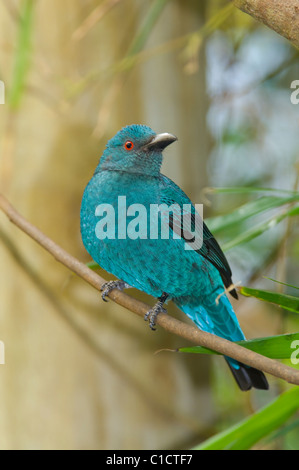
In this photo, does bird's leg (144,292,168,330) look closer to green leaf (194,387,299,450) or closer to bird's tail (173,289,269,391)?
bird's tail (173,289,269,391)

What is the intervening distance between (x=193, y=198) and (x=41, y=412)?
1.35 metres

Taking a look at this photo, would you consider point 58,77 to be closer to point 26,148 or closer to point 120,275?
point 26,148

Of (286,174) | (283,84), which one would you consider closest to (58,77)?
(286,174)

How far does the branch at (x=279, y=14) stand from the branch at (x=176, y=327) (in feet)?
2.48

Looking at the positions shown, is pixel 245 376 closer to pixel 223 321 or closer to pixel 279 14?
pixel 223 321

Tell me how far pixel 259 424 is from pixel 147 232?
0.77 m

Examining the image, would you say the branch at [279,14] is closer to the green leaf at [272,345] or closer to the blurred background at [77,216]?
the green leaf at [272,345]

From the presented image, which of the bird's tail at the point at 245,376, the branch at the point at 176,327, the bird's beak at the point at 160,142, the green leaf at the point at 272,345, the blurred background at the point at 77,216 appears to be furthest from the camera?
the blurred background at the point at 77,216

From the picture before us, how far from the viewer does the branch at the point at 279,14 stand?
133 cm

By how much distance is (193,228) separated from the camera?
6.64 feet

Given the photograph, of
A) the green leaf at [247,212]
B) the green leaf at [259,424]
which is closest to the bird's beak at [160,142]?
the green leaf at [247,212]

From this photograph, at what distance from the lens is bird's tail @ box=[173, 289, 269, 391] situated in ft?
7.13

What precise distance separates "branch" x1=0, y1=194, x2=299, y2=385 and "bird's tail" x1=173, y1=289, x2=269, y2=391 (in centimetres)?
49

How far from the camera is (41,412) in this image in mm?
2658
